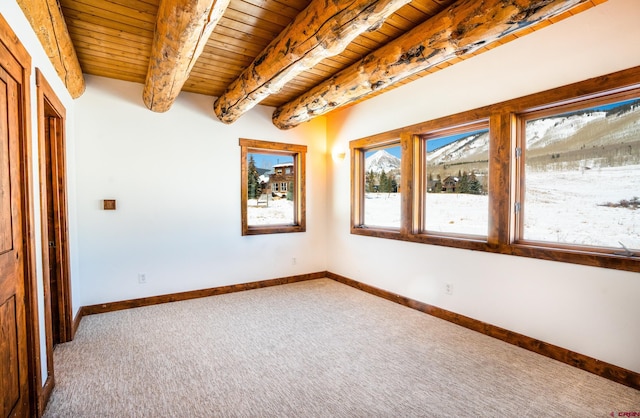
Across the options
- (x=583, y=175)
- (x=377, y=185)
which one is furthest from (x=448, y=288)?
(x=377, y=185)

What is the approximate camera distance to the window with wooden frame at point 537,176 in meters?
2.37

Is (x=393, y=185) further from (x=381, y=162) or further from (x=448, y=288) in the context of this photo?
(x=448, y=288)

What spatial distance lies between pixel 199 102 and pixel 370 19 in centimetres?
297

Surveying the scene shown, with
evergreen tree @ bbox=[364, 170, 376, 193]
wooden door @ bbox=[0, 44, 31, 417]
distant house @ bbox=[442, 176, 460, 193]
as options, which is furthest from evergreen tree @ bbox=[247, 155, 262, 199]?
wooden door @ bbox=[0, 44, 31, 417]

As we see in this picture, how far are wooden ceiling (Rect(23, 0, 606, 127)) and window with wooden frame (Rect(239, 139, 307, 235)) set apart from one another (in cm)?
127

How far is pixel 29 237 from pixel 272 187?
3304 mm

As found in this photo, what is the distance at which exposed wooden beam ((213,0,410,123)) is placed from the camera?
1.93 meters

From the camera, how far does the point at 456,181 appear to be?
11.5 feet

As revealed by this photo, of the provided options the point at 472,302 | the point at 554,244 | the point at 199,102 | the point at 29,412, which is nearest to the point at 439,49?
the point at 554,244

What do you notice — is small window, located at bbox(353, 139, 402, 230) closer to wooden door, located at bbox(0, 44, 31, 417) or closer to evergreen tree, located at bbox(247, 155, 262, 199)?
evergreen tree, located at bbox(247, 155, 262, 199)

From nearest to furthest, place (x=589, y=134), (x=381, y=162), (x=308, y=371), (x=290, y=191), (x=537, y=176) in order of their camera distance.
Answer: (x=308, y=371) < (x=589, y=134) < (x=537, y=176) < (x=381, y=162) < (x=290, y=191)

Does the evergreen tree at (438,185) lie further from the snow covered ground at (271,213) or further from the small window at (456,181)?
the snow covered ground at (271,213)

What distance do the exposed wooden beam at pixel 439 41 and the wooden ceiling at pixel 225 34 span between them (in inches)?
1.5

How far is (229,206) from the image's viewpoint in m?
4.47
